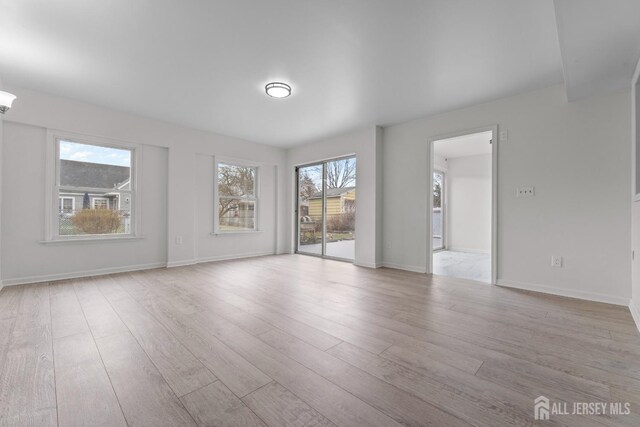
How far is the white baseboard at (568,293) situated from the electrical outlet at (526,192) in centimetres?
111

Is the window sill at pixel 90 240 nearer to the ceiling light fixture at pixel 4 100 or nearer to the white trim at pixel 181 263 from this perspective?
the white trim at pixel 181 263

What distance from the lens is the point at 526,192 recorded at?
3.41 meters

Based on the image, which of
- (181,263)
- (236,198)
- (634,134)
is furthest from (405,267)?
(181,263)

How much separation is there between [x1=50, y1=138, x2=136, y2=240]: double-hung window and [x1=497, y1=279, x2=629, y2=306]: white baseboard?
567 centimetres

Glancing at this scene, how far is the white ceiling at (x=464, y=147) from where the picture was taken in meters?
5.68

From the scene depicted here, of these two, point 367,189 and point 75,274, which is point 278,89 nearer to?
point 367,189

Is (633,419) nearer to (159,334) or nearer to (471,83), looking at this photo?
(159,334)

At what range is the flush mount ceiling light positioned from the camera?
3221 millimetres

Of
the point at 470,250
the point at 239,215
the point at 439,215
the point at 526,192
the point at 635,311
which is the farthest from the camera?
the point at 439,215

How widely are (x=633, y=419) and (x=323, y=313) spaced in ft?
6.39

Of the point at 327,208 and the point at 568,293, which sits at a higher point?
the point at 327,208

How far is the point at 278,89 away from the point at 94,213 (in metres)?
3.38

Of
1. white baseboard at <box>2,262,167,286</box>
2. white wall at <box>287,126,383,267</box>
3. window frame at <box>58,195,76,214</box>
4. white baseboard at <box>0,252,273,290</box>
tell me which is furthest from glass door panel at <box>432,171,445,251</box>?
window frame at <box>58,195,76,214</box>

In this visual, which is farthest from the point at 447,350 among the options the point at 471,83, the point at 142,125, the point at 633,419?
the point at 142,125
